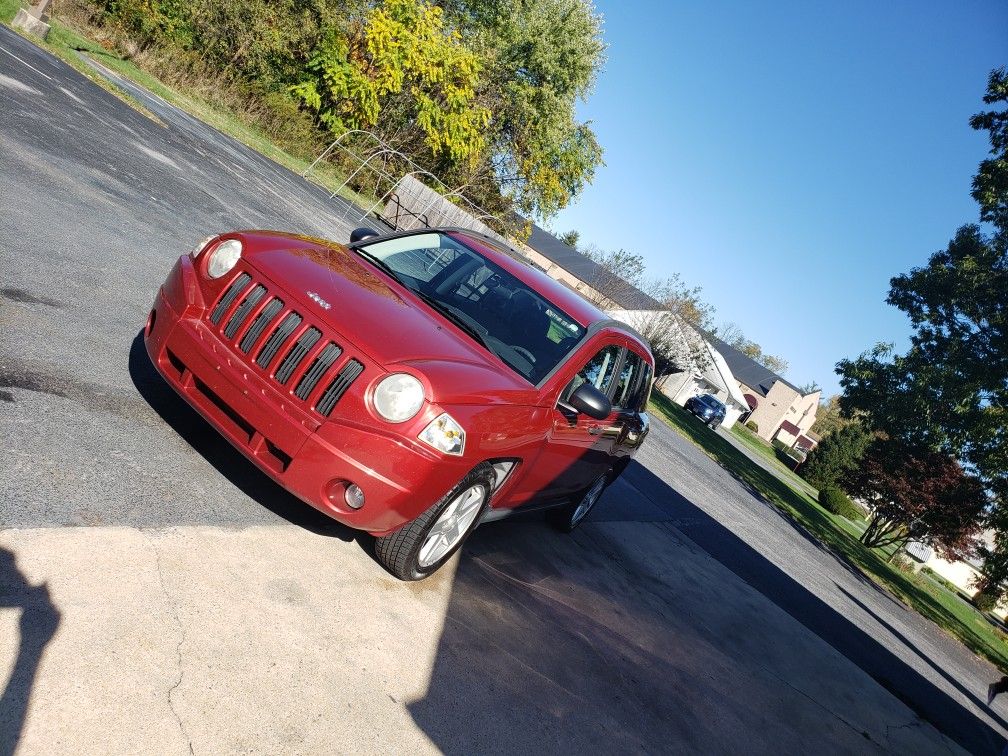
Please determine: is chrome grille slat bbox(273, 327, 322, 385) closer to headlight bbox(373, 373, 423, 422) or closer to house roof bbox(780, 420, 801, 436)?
headlight bbox(373, 373, 423, 422)

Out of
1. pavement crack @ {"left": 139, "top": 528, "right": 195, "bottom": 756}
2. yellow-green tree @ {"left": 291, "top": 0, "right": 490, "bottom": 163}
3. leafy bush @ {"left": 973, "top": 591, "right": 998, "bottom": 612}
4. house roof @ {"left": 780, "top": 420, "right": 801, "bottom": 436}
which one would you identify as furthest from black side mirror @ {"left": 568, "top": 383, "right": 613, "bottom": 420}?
house roof @ {"left": 780, "top": 420, "right": 801, "bottom": 436}

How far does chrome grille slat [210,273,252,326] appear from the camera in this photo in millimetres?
4008

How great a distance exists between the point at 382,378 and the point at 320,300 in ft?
2.07

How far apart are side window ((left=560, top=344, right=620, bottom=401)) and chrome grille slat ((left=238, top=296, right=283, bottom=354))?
190 centimetres

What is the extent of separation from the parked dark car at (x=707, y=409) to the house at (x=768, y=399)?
31.1 m

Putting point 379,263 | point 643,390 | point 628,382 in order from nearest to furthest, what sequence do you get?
point 379,263, point 628,382, point 643,390

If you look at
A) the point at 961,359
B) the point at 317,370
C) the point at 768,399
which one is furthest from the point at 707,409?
the point at 317,370

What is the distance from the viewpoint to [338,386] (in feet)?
12.1

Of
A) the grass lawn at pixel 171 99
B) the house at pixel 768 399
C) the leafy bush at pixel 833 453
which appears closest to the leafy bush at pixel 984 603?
the leafy bush at pixel 833 453

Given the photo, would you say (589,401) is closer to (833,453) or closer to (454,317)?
(454,317)

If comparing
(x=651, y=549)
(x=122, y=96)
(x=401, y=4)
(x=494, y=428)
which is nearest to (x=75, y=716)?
(x=494, y=428)

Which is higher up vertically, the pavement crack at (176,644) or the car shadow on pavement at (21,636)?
the pavement crack at (176,644)

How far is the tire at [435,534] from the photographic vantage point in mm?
3998

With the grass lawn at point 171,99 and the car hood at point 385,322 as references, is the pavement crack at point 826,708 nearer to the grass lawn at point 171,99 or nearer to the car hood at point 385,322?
the car hood at point 385,322
